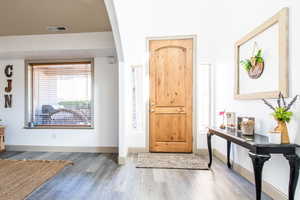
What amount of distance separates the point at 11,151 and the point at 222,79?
4.88 m

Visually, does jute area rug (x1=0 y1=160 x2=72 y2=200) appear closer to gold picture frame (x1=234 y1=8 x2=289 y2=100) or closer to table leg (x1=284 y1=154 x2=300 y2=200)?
table leg (x1=284 y1=154 x2=300 y2=200)

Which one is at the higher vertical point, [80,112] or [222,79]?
[222,79]

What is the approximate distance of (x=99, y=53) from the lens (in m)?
3.62

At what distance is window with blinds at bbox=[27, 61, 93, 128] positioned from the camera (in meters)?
4.00

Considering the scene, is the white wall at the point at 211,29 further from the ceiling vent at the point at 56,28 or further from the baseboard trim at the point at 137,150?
the ceiling vent at the point at 56,28

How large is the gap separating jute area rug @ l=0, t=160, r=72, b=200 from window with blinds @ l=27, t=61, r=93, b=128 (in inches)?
43.4

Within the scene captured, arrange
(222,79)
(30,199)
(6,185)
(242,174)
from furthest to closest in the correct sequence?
(222,79) < (242,174) < (6,185) < (30,199)

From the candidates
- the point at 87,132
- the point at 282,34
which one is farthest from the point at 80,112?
the point at 282,34

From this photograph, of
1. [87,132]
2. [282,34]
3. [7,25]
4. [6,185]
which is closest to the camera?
[282,34]

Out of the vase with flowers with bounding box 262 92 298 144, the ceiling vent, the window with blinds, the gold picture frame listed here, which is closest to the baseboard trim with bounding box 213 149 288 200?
the vase with flowers with bounding box 262 92 298 144

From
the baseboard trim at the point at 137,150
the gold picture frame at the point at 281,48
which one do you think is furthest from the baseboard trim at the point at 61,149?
the gold picture frame at the point at 281,48

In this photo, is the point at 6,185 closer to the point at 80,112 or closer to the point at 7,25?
the point at 80,112

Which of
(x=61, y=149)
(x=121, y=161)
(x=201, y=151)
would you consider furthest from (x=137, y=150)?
(x=61, y=149)

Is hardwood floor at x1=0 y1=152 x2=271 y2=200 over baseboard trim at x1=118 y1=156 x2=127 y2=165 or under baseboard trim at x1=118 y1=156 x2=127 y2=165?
under
